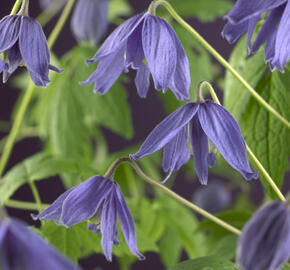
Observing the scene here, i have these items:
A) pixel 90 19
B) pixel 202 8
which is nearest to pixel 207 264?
pixel 90 19

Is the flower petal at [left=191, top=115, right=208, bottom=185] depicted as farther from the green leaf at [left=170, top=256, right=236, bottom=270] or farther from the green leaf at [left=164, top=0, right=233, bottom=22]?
the green leaf at [left=164, top=0, right=233, bottom=22]

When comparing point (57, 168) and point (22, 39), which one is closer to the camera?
point (22, 39)

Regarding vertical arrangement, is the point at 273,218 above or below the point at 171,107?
above

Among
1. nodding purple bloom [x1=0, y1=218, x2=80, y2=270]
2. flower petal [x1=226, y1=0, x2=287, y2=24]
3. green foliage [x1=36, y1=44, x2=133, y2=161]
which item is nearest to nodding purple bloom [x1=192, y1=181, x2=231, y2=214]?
green foliage [x1=36, y1=44, x2=133, y2=161]

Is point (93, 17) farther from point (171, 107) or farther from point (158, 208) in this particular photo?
point (158, 208)

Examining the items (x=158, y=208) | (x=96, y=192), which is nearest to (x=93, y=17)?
(x=158, y=208)
